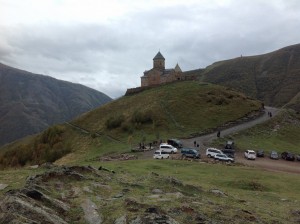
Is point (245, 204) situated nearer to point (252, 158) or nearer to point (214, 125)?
point (252, 158)

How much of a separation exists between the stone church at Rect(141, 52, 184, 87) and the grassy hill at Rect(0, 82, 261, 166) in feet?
106

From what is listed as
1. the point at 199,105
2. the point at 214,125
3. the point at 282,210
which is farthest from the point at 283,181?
the point at 199,105

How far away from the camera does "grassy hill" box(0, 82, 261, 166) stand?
78.2 metres

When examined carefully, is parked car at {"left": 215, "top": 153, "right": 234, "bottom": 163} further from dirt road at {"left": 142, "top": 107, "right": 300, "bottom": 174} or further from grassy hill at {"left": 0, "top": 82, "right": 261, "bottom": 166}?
grassy hill at {"left": 0, "top": 82, "right": 261, "bottom": 166}

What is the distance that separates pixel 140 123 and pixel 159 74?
63.4m

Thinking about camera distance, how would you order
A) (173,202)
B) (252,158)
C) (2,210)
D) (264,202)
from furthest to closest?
(252,158)
(264,202)
(173,202)
(2,210)

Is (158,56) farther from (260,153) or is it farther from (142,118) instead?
(260,153)

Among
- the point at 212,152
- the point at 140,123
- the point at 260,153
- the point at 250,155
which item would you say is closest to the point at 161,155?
the point at 212,152

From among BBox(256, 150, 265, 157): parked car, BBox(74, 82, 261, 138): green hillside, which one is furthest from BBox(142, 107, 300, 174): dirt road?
BBox(74, 82, 261, 138): green hillside

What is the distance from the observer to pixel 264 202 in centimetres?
2544

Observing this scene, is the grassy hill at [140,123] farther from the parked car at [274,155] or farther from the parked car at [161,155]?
the parked car at [274,155]

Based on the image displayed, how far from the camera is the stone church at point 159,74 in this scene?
14175 cm

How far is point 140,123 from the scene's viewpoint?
84.9 meters

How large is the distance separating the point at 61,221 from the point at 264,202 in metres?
15.3
